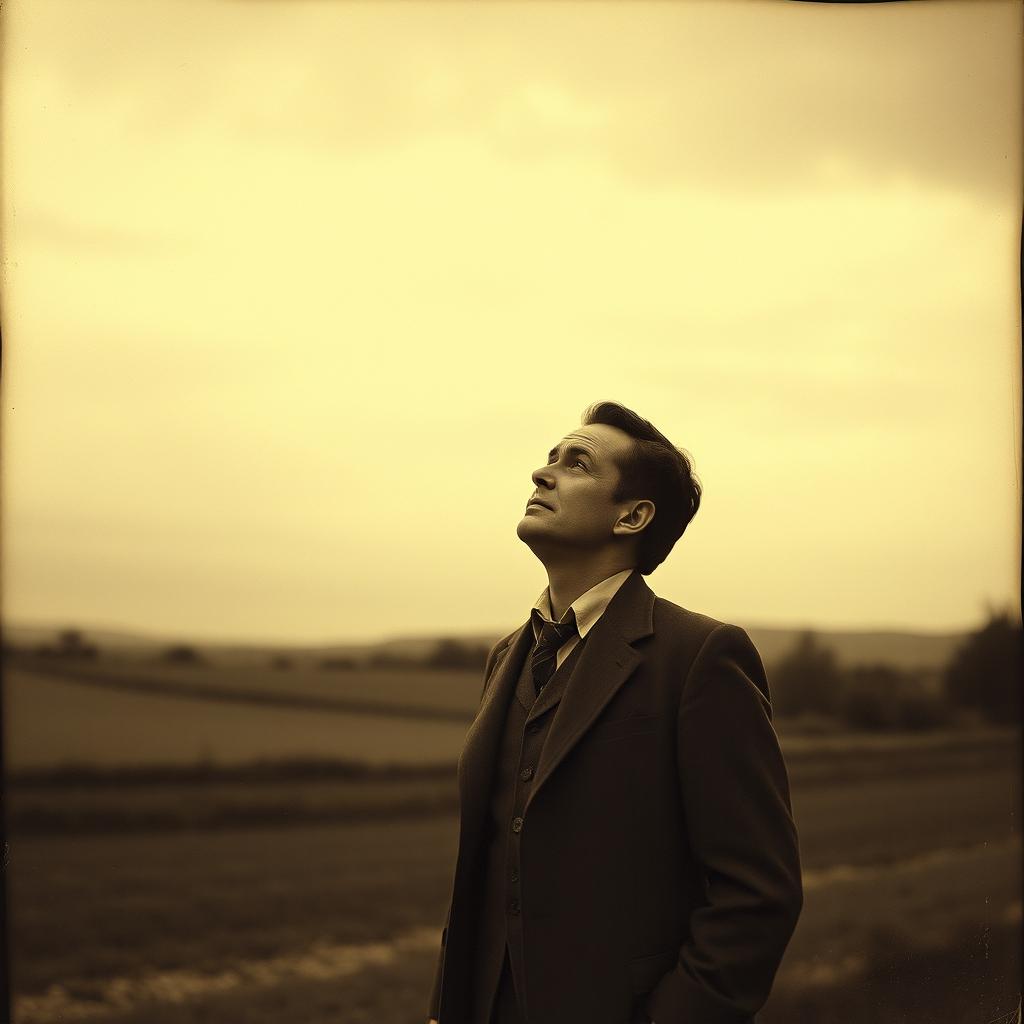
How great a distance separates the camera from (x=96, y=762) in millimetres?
5812

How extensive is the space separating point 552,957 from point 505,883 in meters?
0.12

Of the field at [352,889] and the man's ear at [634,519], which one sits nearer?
the man's ear at [634,519]

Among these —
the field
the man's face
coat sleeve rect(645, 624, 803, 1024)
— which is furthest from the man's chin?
the field

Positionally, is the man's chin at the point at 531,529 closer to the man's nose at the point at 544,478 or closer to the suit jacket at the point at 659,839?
the man's nose at the point at 544,478

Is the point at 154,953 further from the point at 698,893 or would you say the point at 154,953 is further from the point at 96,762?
the point at 698,893

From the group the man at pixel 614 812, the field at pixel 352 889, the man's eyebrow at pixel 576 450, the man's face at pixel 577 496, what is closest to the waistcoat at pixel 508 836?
the man at pixel 614 812

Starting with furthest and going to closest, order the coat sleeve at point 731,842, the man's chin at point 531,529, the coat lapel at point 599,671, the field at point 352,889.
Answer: the field at point 352,889, the man's chin at point 531,529, the coat lapel at point 599,671, the coat sleeve at point 731,842

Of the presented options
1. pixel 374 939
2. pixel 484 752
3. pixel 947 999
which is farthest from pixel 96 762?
pixel 484 752

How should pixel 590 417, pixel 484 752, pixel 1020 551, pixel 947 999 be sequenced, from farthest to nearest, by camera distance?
pixel 947 999 → pixel 1020 551 → pixel 590 417 → pixel 484 752

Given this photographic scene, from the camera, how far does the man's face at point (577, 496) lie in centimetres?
165

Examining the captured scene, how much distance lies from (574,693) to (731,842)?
289 mm

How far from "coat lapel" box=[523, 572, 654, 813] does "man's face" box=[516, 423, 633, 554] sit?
109mm

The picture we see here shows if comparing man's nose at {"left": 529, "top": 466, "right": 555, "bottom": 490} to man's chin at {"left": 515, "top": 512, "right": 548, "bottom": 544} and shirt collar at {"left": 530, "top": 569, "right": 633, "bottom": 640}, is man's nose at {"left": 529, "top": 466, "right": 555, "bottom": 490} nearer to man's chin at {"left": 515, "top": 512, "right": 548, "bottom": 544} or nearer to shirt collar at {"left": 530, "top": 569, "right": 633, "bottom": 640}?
man's chin at {"left": 515, "top": 512, "right": 548, "bottom": 544}

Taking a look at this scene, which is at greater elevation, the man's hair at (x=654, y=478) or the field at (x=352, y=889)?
the man's hair at (x=654, y=478)
